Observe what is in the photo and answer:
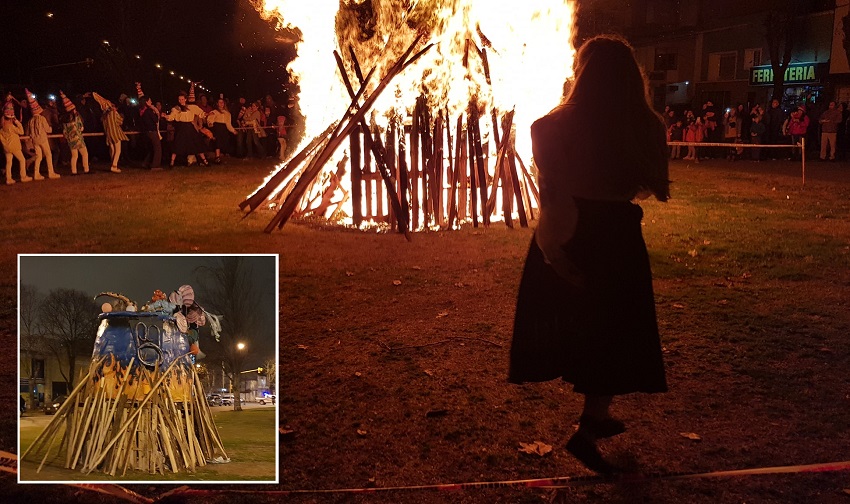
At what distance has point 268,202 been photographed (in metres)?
11.0

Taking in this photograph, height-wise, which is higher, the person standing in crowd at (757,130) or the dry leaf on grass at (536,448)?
the person standing in crowd at (757,130)

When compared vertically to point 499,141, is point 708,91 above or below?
above

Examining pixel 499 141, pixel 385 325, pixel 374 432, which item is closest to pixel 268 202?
pixel 499 141

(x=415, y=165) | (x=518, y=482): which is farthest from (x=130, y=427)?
(x=415, y=165)

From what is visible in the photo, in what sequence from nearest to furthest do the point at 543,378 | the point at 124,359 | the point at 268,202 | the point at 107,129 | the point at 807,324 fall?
the point at 124,359
the point at 543,378
the point at 807,324
the point at 268,202
the point at 107,129

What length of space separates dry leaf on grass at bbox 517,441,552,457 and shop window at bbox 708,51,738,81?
40698mm

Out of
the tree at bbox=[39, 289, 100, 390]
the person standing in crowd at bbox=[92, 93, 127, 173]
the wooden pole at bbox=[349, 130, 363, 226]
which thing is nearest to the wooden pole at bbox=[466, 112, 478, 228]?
the wooden pole at bbox=[349, 130, 363, 226]

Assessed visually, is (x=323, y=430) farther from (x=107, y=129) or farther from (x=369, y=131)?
(x=107, y=129)

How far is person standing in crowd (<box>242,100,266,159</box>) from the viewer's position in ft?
69.3

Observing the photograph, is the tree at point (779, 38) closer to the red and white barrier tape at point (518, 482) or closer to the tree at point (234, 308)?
the red and white barrier tape at point (518, 482)

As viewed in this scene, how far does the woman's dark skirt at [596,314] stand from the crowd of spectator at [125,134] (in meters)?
13.9

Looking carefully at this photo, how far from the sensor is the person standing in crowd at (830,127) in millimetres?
20203

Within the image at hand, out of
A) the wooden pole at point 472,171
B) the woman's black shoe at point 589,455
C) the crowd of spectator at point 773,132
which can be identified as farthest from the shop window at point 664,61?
the woman's black shoe at point 589,455

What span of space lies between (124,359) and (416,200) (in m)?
6.77
